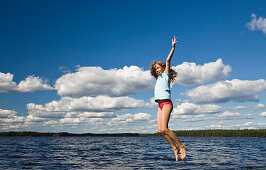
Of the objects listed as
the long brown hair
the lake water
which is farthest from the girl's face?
the lake water

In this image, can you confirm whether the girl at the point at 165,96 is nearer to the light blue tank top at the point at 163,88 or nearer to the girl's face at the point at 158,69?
the light blue tank top at the point at 163,88

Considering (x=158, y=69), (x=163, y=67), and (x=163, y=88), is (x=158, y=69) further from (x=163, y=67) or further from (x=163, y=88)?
(x=163, y=88)

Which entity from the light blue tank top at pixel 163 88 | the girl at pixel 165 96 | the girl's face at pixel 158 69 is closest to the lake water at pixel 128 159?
the girl at pixel 165 96

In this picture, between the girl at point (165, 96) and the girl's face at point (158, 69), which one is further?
the girl's face at point (158, 69)

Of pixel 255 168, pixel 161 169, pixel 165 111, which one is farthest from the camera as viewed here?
pixel 255 168

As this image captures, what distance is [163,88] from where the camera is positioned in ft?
29.9

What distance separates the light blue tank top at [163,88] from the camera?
909cm

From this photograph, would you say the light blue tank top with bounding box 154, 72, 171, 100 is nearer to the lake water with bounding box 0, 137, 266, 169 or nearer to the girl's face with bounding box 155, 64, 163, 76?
the girl's face with bounding box 155, 64, 163, 76

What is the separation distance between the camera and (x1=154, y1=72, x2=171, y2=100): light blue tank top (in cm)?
909

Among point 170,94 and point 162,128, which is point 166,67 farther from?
point 162,128

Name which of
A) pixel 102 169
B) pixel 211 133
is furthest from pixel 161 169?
pixel 211 133

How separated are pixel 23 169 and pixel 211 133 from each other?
199510 millimetres

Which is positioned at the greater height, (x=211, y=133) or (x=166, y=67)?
(x=166, y=67)

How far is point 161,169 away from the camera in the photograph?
1228 centimetres
